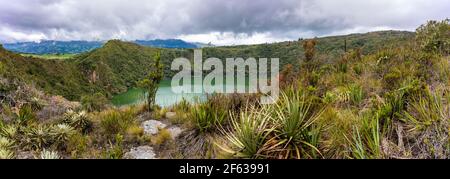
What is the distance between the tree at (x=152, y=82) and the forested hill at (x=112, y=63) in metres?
27.1

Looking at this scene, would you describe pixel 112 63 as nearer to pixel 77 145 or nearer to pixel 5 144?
pixel 5 144

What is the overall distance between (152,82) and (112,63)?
67484 mm

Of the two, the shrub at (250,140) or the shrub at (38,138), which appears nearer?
the shrub at (250,140)

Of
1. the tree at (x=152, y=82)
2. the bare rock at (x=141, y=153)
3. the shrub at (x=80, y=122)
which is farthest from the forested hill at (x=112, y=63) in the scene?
the bare rock at (x=141, y=153)

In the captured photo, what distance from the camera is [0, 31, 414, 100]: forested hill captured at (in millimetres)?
40322

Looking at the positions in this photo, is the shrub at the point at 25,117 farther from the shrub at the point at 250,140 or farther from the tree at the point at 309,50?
the tree at the point at 309,50

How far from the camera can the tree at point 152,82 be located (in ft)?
22.8
